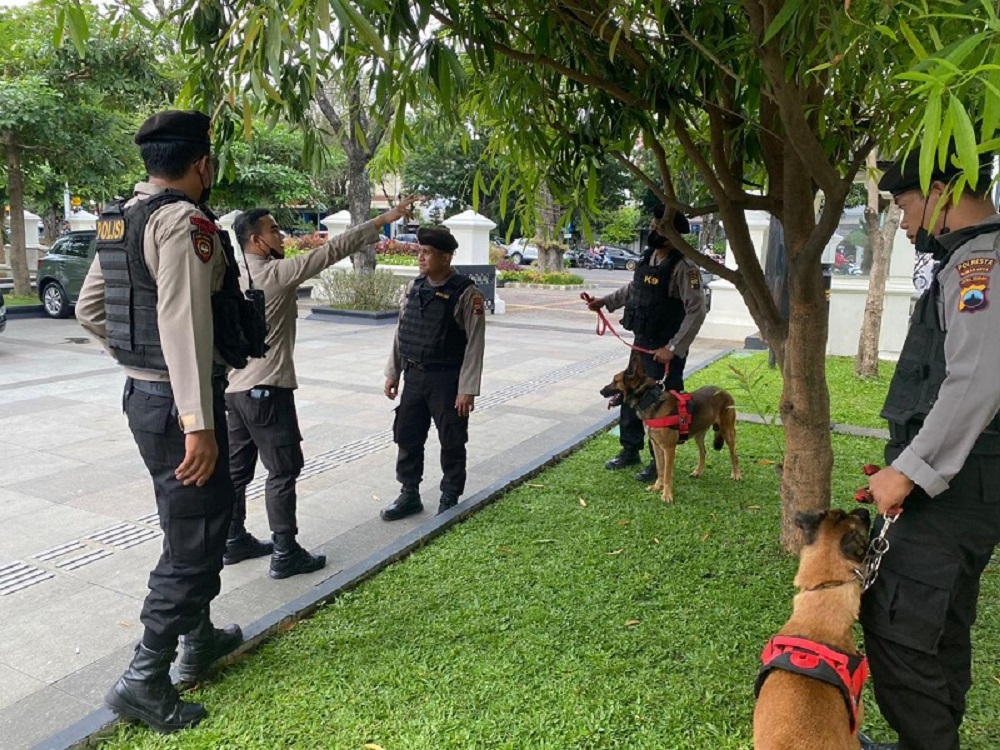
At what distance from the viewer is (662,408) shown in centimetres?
514

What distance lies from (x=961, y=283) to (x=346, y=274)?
1475cm


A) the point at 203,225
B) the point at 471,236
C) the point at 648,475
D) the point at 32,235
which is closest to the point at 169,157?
the point at 203,225

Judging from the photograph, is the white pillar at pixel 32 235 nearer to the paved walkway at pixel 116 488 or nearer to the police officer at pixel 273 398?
the paved walkway at pixel 116 488

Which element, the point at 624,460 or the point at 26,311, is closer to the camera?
the point at 624,460

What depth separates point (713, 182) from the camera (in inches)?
150

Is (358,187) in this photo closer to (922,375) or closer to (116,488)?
(116,488)

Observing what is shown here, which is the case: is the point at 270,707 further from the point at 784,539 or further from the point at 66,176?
the point at 66,176

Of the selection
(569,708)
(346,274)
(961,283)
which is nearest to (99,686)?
(569,708)

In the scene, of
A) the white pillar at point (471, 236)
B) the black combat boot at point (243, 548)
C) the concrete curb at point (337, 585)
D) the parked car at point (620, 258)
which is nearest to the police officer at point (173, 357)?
the concrete curb at point (337, 585)

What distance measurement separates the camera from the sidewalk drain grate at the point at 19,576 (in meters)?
3.87

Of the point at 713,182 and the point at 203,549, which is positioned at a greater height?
the point at 713,182

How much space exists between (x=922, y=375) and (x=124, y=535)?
4381mm

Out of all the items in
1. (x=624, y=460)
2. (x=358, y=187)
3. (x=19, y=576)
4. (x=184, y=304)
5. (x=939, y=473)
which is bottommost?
(x=19, y=576)

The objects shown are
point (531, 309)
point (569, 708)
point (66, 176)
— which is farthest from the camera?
point (531, 309)
